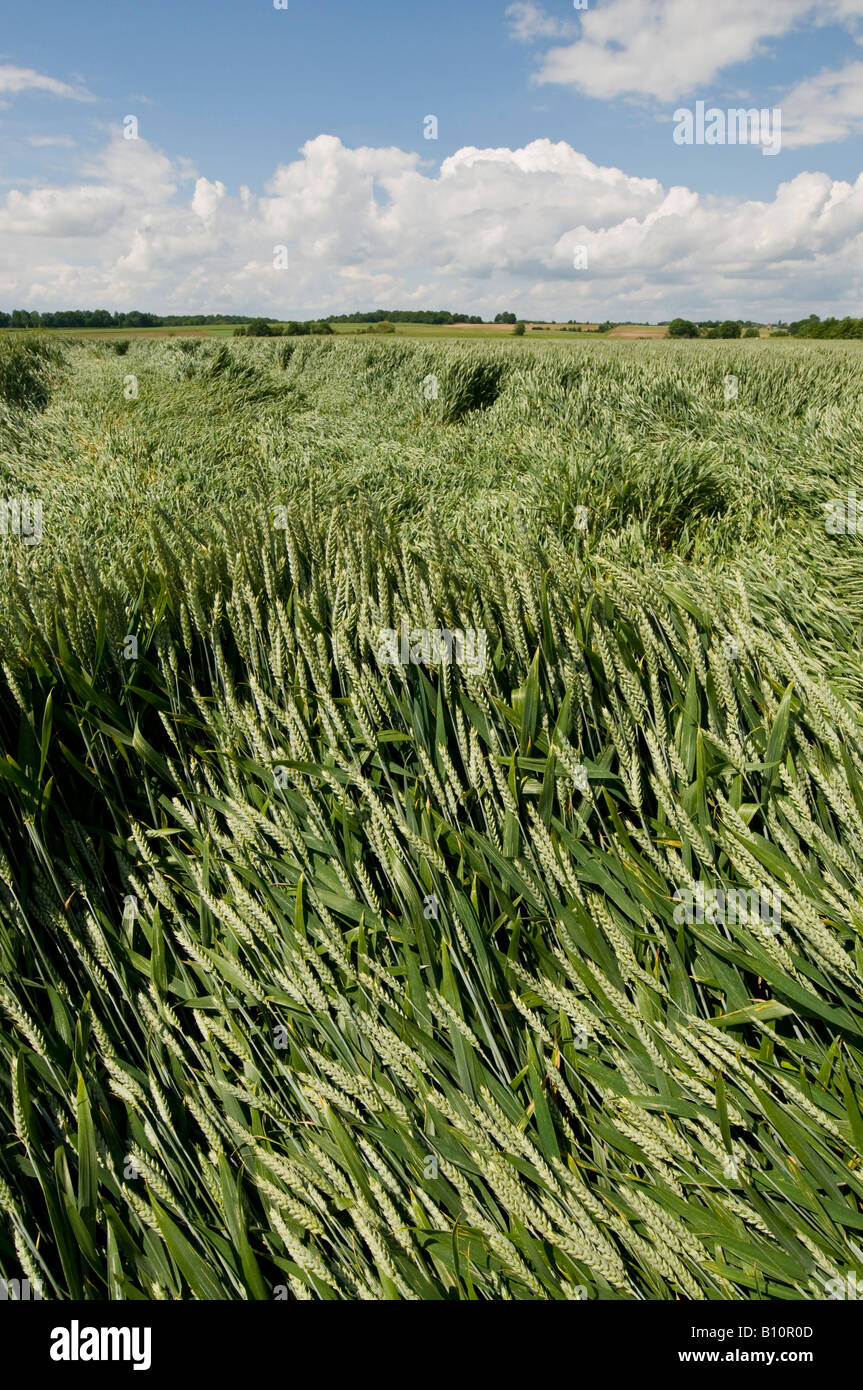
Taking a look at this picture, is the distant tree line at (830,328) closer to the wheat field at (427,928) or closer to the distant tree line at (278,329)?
the distant tree line at (278,329)

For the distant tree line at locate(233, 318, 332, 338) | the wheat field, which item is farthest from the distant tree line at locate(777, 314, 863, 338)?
the wheat field

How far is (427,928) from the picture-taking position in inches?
55.6

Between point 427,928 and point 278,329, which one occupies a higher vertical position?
point 278,329

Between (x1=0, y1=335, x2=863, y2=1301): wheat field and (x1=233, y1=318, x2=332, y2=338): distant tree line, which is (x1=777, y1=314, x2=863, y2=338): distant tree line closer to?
(x1=233, y1=318, x2=332, y2=338): distant tree line

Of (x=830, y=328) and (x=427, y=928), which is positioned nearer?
(x=427, y=928)

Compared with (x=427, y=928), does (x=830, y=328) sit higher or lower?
higher

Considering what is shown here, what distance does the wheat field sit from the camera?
3.43 ft

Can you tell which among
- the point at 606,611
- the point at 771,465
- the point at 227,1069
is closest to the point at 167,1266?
the point at 227,1069

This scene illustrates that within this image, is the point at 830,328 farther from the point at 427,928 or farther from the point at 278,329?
the point at 427,928

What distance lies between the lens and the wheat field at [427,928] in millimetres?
1045

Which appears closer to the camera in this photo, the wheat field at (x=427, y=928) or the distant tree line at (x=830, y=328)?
the wheat field at (x=427, y=928)

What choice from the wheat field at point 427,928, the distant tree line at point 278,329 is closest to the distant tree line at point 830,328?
the distant tree line at point 278,329

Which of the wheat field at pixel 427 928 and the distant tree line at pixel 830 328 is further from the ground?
the distant tree line at pixel 830 328

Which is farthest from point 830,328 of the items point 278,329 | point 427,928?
point 427,928
